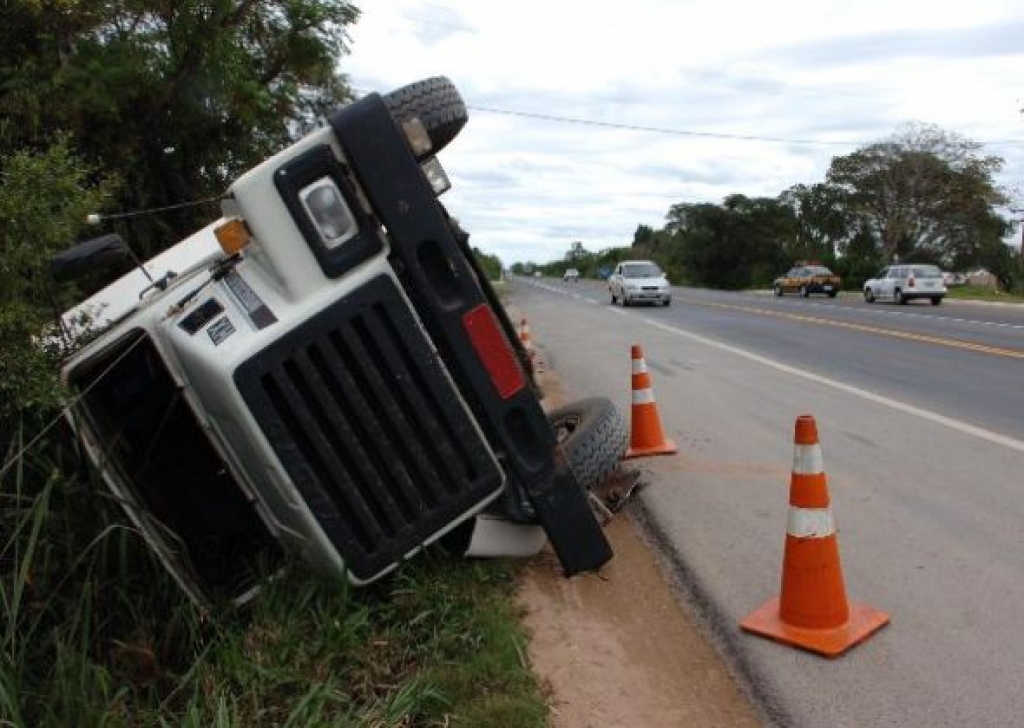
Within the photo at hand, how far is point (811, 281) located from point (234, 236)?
41591 millimetres

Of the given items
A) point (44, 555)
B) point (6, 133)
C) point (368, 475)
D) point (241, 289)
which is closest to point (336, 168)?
point (241, 289)

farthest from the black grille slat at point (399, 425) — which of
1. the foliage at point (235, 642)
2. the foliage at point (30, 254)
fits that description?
the foliage at point (30, 254)

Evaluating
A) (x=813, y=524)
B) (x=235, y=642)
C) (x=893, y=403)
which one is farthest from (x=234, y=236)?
(x=893, y=403)

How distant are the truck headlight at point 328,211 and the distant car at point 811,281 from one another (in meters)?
40.8

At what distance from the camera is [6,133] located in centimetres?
714

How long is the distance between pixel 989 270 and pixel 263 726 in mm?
69569

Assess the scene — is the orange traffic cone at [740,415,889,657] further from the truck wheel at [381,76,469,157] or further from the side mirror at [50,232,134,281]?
the side mirror at [50,232,134,281]

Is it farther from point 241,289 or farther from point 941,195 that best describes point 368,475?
point 941,195

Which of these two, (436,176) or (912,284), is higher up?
(436,176)

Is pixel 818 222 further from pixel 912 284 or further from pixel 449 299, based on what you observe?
pixel 449 299

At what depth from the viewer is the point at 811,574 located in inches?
152

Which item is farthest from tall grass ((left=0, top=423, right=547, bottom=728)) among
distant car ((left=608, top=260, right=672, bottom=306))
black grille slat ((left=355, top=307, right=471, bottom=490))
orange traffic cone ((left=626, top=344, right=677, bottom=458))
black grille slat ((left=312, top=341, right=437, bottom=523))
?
distant car ((left=608, top=260, right=672, bottom=306))

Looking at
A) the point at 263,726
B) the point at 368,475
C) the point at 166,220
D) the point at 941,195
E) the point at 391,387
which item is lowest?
the point at 941,195

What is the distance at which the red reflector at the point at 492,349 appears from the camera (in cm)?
372
